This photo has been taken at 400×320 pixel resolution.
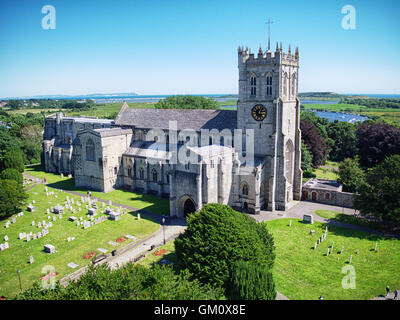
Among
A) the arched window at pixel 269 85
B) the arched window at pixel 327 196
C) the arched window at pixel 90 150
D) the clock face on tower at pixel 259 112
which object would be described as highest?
the arched window at pixel 269 85

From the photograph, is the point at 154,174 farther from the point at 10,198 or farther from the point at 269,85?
the point at 269,85

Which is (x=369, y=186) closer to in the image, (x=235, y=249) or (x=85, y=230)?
(x=235, y=249)

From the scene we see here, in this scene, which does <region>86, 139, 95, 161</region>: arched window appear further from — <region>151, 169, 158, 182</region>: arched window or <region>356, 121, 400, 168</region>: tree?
<region>356, 121, 400, 168</region>: tree

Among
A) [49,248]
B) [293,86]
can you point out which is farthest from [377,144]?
[49,248]

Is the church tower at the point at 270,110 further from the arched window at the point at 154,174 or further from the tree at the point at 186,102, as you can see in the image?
the tree at the point at 186,102

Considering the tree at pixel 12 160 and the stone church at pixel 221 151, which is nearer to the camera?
the stone church at pixel 221 151

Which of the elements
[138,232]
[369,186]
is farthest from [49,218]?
[369,186]

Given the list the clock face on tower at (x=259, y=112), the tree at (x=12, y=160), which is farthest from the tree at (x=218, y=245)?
the tree at (x=12, y=160)

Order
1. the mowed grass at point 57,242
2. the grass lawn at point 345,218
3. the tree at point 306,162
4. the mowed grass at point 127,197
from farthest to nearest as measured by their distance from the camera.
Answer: the tree at point 306,162 → the mowed grass at point 127,197 → the grass lawn at point 345,218 → the mowed grass at point 57,242
